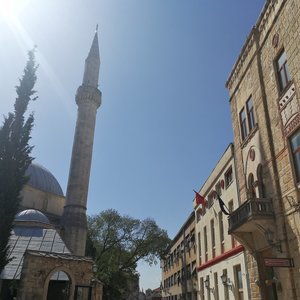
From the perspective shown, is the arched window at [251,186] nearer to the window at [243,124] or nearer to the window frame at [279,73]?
the window at [243,124]

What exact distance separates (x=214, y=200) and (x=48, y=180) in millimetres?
31966

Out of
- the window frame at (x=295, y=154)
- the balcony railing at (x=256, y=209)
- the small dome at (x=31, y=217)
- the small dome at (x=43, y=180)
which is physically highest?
the small dome at (x=43, y=180)

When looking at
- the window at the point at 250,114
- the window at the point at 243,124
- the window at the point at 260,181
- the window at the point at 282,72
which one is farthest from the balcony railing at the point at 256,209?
the window at the point at 243,124

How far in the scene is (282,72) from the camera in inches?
522

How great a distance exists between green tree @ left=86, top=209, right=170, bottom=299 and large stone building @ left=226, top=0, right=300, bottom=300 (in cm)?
3436

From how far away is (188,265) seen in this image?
35.8 m

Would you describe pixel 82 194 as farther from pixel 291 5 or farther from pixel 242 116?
pixel 291 5

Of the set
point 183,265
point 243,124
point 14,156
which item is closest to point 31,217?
point 183,265

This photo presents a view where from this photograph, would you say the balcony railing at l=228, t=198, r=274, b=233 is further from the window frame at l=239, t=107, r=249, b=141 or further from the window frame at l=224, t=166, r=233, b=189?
the window frame at l=224, t=166, r=233, b=189

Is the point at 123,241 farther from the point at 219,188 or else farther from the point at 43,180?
the point at 219,188

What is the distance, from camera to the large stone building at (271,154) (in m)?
11.6

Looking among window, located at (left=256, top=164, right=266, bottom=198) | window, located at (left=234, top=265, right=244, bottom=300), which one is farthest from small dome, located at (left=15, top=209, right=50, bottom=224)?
window, located at (left=256, top=164, right=266, bottom=198)

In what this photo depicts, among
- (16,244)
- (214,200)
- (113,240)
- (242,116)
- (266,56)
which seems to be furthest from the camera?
(113,240)

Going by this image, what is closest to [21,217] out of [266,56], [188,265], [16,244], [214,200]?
[16,244]
